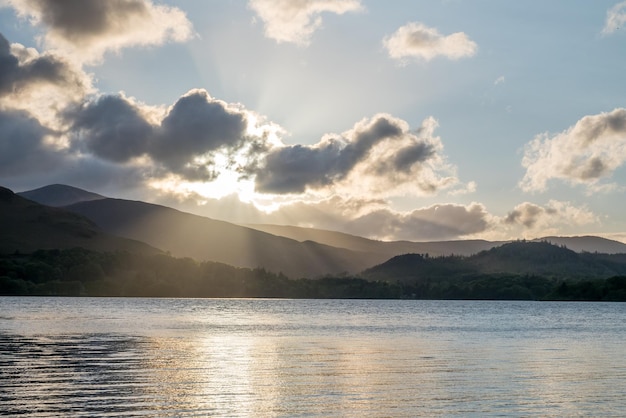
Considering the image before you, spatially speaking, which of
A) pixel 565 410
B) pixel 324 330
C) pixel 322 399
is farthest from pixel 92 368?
pixel 324 330

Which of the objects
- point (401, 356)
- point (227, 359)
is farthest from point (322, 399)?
point (401, 356)

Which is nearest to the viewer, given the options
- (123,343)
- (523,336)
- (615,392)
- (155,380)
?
(615,392)

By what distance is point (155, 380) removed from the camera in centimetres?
6031

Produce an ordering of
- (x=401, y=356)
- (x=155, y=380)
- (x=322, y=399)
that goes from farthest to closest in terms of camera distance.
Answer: (x=401, y=356) < (x=155, y=380) < (x=322, y=399)

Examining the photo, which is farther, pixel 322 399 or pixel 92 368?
pixel 92 368

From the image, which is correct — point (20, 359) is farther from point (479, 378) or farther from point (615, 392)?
point (615, 392)

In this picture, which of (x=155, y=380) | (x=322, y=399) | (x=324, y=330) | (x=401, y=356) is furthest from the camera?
(x=324, y=330)

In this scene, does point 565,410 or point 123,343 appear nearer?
point 565,410

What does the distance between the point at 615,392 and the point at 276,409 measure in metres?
25.4

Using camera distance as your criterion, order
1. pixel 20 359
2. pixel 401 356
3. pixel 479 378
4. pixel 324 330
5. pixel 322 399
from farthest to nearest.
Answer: pixel 324 330 → pixel 401 356 → pixel 20 359 → pixel 479 378 → pixel 322 399

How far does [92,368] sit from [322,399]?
79.0 feet

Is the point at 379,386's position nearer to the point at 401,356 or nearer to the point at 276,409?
the point at 276,409

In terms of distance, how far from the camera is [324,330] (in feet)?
460

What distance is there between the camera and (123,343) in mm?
98188
